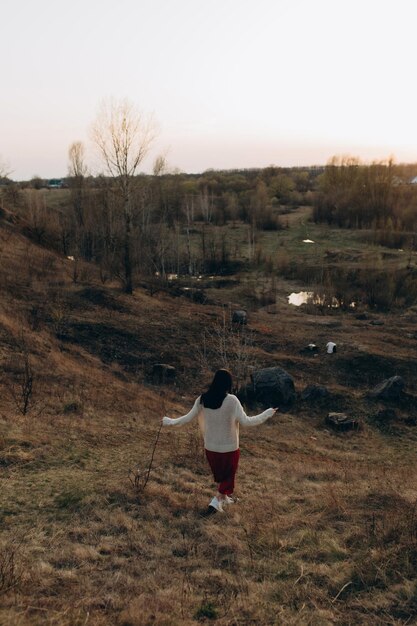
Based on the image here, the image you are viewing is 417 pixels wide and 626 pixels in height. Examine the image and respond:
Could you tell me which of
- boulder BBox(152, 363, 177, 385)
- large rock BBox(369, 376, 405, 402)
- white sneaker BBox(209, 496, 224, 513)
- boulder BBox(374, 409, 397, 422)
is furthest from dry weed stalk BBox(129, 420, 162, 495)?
large rock BBox(369, 376, 405, 402)

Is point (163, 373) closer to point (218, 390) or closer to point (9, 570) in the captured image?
point (218, 390)

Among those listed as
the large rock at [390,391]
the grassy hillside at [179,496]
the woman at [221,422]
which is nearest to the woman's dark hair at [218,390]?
the woman at [221,422]

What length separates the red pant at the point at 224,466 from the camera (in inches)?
195

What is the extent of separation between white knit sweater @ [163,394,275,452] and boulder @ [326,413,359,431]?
5.79 meters

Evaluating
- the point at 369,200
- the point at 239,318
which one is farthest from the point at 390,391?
the point at 369,200

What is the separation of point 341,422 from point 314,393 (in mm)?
1456

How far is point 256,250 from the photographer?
3509cm

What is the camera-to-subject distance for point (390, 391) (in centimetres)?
1145

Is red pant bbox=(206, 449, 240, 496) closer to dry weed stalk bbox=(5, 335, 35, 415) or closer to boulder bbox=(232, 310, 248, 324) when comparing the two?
dry weed stalk bbox=(5, 335, 35, 415)

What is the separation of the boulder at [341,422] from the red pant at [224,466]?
18.6ft

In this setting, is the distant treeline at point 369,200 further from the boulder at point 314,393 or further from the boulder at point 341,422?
the boulder at point 341,422

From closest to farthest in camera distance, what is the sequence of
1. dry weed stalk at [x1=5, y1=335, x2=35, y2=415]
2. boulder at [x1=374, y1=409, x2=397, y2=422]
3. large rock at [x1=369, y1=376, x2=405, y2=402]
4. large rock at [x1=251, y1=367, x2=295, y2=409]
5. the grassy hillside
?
the grassy hillside < dry weed stalk at [x1=5, y1=335, x2=35, y2=415] < boulder at [x1=374, y1=409, x2=397, y2=422] < large rock at [x1=251, y1=367, x2=295, y2=409] < large rock at [x1=369, y1=376, x2=405, y2=402]

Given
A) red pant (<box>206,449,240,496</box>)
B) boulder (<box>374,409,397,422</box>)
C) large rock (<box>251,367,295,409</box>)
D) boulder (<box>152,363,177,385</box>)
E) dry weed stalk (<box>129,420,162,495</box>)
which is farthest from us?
boulder (<box>152,363,177,385</box>)

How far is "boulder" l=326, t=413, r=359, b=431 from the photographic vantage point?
10.1m
